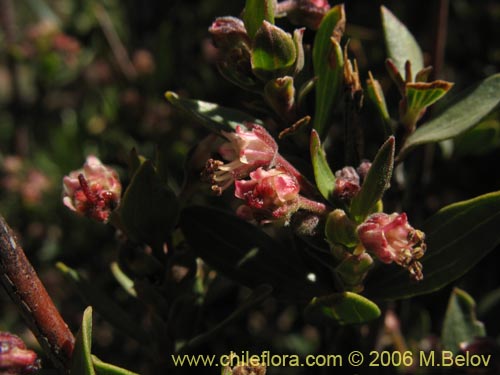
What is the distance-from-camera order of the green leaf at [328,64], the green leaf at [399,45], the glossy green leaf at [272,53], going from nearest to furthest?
the glossy green leaf at [272,53] → the green leaf at [328,64] → the green leaf at [399,45]

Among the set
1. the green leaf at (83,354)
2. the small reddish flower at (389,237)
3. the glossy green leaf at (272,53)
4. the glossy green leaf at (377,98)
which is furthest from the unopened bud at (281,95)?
the green leaf at (83,354)

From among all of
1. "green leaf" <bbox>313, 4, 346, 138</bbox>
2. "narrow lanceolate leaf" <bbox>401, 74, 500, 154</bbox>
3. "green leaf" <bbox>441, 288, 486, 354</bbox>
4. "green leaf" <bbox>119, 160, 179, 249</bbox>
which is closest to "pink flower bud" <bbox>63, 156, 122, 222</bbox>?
"green leaf" <bbox>119, 160, 179, 249</bbox>

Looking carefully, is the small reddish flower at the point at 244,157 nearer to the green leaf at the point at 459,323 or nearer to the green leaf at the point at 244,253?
the green leaf at the point at 244,253

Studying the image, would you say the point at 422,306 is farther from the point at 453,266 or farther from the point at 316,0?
the point at 316,0

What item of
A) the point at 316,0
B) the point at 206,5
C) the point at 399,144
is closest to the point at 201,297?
the point at 399,144

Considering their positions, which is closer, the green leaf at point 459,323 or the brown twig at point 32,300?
the brown twig at point 32,300
